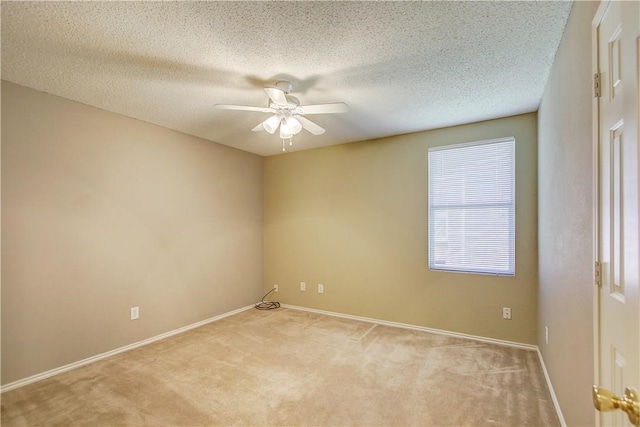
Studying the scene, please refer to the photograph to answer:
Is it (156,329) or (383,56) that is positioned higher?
(383,56)

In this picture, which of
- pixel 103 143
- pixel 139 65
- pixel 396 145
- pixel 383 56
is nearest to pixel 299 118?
pixel 383 56

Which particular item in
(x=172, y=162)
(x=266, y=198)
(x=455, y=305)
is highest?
(x=172, y=162)

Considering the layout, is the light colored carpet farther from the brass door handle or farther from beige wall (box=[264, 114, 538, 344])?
the brass door handle

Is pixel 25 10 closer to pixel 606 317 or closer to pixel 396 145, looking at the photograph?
pixel 606 317

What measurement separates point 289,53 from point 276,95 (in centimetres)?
29

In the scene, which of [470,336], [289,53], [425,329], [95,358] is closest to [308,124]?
[289,53]

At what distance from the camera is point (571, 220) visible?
1.61 meters

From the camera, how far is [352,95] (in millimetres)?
2633

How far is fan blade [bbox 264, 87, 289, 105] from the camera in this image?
2.10 meters

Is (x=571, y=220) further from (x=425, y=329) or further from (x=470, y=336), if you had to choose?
(x=425, y=329)

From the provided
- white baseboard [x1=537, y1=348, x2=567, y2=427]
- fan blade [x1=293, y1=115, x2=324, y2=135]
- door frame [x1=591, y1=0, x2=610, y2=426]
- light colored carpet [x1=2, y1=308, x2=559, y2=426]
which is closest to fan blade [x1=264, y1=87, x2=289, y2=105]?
fan blade [x1=293, y1=115, x2=324, y2=135]

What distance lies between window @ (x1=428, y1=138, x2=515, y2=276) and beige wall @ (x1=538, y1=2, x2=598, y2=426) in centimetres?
77

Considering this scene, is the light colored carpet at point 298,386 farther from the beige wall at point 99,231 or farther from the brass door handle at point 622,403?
the brass door handle at point 622,403

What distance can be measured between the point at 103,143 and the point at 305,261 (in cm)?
284
